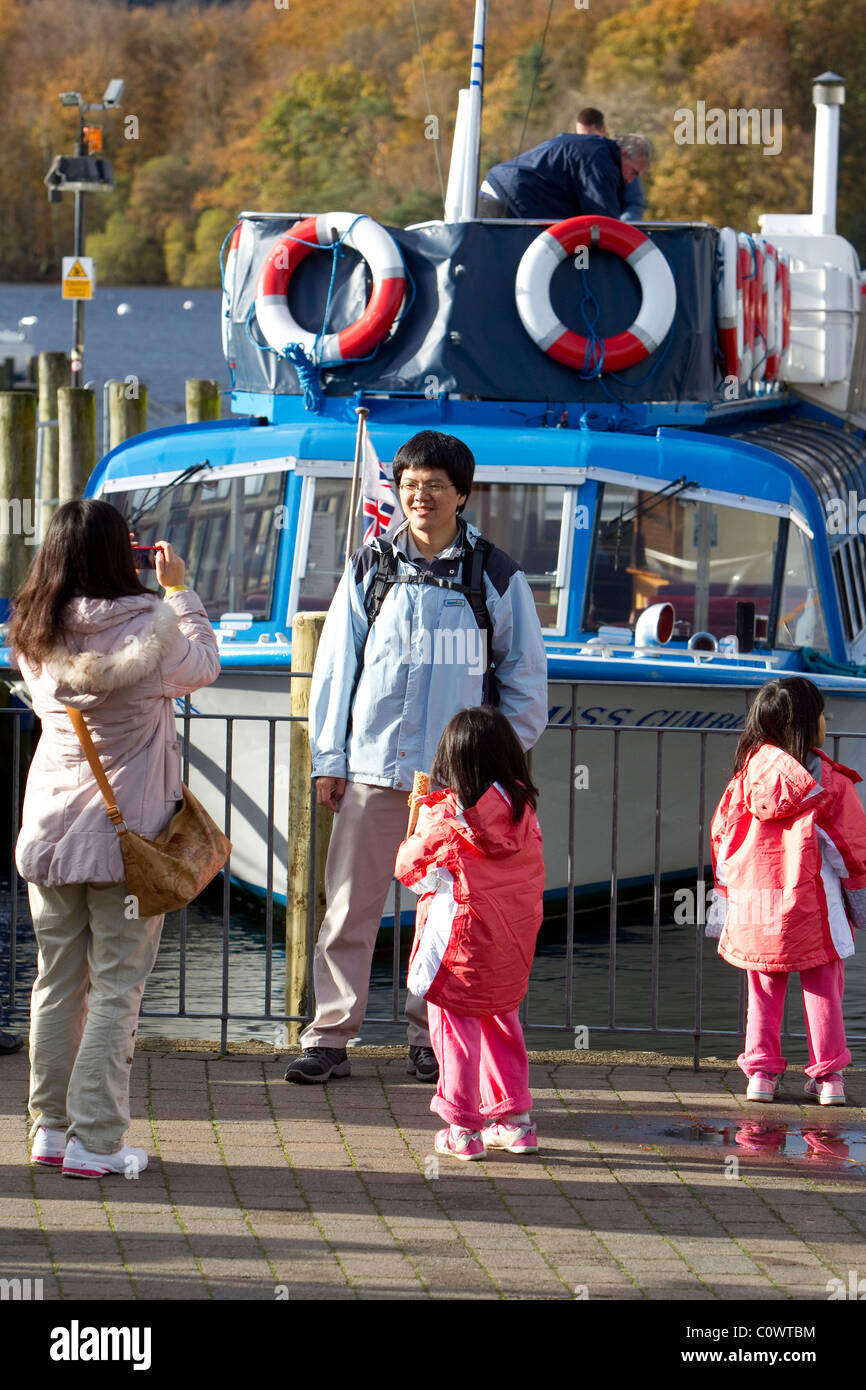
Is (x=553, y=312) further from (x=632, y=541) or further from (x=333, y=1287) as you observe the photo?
(x=333, y=1287)

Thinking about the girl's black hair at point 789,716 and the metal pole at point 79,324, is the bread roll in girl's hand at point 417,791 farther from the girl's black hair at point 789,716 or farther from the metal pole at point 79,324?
the metal pole at point 79,324

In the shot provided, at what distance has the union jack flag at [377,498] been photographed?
898cm

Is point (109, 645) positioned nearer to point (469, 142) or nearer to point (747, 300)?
point (469, 142)

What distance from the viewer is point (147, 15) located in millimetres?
89812

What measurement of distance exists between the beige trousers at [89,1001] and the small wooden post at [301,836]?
1.56 metres

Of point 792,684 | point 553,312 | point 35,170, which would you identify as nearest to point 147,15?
point 35,170

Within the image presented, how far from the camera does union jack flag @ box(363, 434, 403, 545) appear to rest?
8984 mm

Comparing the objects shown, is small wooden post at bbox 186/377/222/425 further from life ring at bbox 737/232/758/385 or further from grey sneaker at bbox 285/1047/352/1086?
grey sneaker at bbox 285/1047/352/1086

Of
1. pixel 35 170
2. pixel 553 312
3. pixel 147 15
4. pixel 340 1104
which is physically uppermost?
pixel 147 15

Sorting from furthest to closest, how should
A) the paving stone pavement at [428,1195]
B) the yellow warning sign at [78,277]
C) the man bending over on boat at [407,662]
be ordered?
the yellow warning sign at [78,277], the man bending over on boat at [407,662], the paving stone pavement at [428,1195]

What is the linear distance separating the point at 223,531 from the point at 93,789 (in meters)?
6.22

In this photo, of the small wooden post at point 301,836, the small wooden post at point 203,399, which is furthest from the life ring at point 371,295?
the small wooden post at point 203,399
